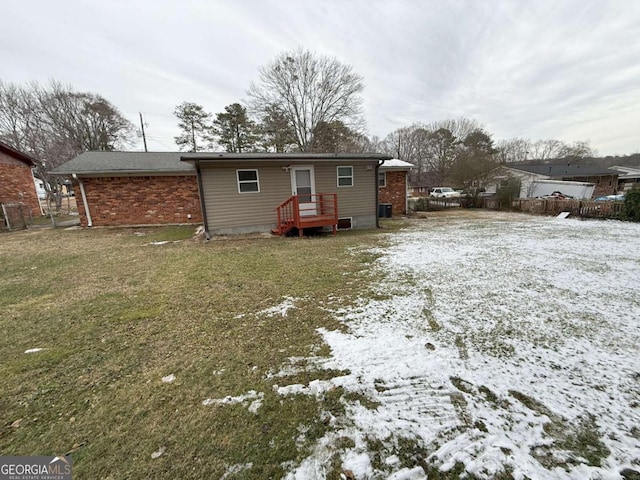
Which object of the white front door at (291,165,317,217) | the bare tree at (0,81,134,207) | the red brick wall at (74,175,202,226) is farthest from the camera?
the bare tree at (0,81,134,207)

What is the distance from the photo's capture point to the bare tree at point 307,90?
68.6ft

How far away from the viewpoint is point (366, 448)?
1.69 m

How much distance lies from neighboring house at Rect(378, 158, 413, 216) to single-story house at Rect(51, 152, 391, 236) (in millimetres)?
4191

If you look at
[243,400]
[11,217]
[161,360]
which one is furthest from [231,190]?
[11,217]

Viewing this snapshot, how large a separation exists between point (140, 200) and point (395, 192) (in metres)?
13.5

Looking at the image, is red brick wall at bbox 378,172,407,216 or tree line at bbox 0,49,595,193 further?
tree line at bbox 0,49,595,193

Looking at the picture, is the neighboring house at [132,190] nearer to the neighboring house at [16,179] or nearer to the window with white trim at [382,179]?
the neighboring house at [16,179]

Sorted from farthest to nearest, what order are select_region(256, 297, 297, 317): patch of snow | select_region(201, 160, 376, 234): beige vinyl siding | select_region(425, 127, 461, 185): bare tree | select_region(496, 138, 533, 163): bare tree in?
1. select_region(496, 138, 533, 163): bare tree
2. select_region(425, 127, 461, 185): bare tree
3. select_region(201, 160, 376, 234): beige vinyl siding
4. select_region(256, 297, 297, 317): patch of snow

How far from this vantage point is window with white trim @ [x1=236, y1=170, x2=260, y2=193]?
366 inches

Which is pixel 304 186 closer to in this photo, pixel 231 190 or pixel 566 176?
pixel 231 190

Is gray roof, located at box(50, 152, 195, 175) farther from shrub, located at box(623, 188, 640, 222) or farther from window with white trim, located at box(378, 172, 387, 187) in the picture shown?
shrub, located at box(623, 188, 640, 222)

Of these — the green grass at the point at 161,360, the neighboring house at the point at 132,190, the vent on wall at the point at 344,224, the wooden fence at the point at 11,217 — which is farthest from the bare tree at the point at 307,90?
the green grass at the point at 161,360

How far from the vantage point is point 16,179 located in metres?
14.0

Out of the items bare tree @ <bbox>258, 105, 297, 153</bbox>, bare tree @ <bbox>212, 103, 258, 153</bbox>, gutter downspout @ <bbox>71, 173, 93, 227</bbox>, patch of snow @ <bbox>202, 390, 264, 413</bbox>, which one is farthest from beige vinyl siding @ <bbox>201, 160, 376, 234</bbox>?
bare tree @ <bbox>212, 103, 258, 153</bbox>
